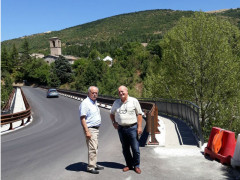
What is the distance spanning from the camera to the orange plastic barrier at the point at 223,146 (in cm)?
618

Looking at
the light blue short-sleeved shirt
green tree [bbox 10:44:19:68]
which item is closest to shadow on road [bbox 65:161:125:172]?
the light blue short-sleeved shirt

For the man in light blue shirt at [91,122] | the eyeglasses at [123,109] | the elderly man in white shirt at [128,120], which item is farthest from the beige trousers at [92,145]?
the eyeglasses at [123,109]

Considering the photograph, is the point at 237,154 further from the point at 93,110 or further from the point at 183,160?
the point at 93,110

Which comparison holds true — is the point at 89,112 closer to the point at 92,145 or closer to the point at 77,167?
the point at 92,145

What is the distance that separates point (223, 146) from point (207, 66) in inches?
825

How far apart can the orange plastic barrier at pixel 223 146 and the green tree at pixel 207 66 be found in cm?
1788

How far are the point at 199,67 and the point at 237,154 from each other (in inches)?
850

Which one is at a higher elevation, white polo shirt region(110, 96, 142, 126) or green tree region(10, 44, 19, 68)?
green tree region(10, 44, 19, 68)

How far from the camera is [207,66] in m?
26.2

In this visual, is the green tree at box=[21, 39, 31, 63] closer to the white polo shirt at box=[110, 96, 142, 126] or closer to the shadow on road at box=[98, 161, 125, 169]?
the shadow on road at box=[98, 161, 125, 169]

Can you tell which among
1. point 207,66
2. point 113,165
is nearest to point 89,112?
point 113,165

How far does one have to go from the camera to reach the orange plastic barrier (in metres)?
6.18

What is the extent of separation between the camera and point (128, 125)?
562 cm

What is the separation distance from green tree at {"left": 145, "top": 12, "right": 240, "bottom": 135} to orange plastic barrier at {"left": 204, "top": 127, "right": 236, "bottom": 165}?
17881 millimetres
